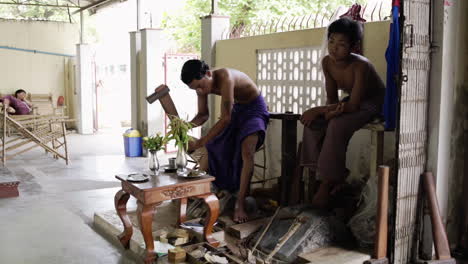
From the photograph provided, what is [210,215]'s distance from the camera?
152 inches

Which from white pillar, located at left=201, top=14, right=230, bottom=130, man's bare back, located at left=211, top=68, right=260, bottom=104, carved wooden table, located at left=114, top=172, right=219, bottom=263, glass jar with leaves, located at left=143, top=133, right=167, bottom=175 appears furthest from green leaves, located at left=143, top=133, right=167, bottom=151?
white pillar, located at left=201, top=14, right=230, bottom=130

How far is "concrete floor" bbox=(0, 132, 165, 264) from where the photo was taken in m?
4.01

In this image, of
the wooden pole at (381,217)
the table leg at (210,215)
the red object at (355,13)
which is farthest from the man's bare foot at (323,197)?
the red object at (355,13)

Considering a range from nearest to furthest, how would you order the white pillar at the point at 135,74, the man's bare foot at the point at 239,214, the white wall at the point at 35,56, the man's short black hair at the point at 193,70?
the man's short black hair at the point at 193,70 < the man's bare foot at the point at 239,214 < the white pillar at the point at 135,74 < the white wall at the point at 35,56

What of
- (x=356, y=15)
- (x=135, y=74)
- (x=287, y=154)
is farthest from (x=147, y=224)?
(x=135, y=74)

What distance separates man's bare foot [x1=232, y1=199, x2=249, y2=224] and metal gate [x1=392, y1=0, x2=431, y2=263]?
1378 mm

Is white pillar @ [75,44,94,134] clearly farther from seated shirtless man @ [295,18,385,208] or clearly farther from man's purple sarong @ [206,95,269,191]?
seated shirtless man @ [295,18,385,208]

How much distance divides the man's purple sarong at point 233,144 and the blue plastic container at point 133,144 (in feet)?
14.1

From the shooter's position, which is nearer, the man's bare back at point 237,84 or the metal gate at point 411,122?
the metal gate at point 411,122

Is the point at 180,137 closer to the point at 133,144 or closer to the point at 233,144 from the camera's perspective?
the point at 233,144

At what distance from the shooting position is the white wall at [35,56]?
40.0 ft

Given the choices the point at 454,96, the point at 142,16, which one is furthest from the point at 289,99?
the point at 142,16

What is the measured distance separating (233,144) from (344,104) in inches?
52.1

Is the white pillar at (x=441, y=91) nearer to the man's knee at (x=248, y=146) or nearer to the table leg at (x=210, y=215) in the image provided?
the man's knee at (x=248, y=146)
